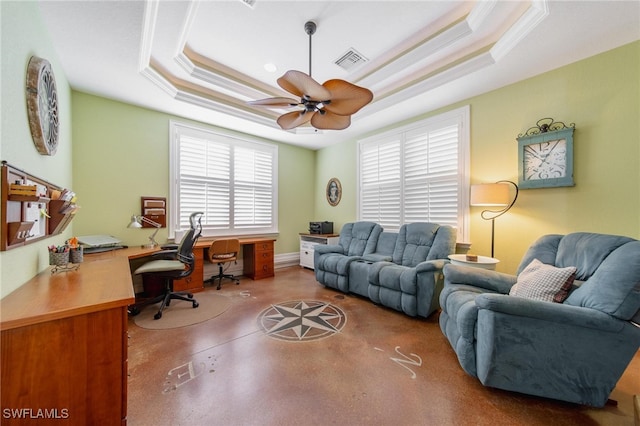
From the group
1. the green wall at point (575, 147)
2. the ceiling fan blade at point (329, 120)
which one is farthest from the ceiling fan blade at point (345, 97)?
the green wall at point (575, 147)

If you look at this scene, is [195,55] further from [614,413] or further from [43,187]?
[614,413]

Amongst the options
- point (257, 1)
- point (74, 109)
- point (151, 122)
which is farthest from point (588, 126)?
point (74, 109)

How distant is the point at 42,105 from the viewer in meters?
1.70

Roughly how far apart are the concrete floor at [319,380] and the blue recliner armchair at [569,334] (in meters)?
0.18

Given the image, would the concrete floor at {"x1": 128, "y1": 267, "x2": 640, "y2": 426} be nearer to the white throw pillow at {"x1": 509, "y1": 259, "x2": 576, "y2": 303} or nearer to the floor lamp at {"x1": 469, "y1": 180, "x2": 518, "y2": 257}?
the white throw pillow at {"x1": 509, "y1": 259, "x2": 576, "y2": 303}

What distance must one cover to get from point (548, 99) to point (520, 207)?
3.99ft

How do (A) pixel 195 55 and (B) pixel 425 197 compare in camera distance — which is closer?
(A) pixel 195 55

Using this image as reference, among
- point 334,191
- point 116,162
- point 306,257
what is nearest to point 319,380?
point 306,257

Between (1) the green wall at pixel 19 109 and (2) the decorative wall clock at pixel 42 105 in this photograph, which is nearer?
(1) the green wall at pixel 19 109

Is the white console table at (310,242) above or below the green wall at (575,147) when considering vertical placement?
below

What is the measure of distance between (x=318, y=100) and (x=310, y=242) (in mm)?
3364

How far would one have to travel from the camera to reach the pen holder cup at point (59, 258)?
66.3 inches

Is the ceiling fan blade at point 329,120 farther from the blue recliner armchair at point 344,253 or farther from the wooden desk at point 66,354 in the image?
the wooden desk at point 66,354

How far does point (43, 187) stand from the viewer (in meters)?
1.67
